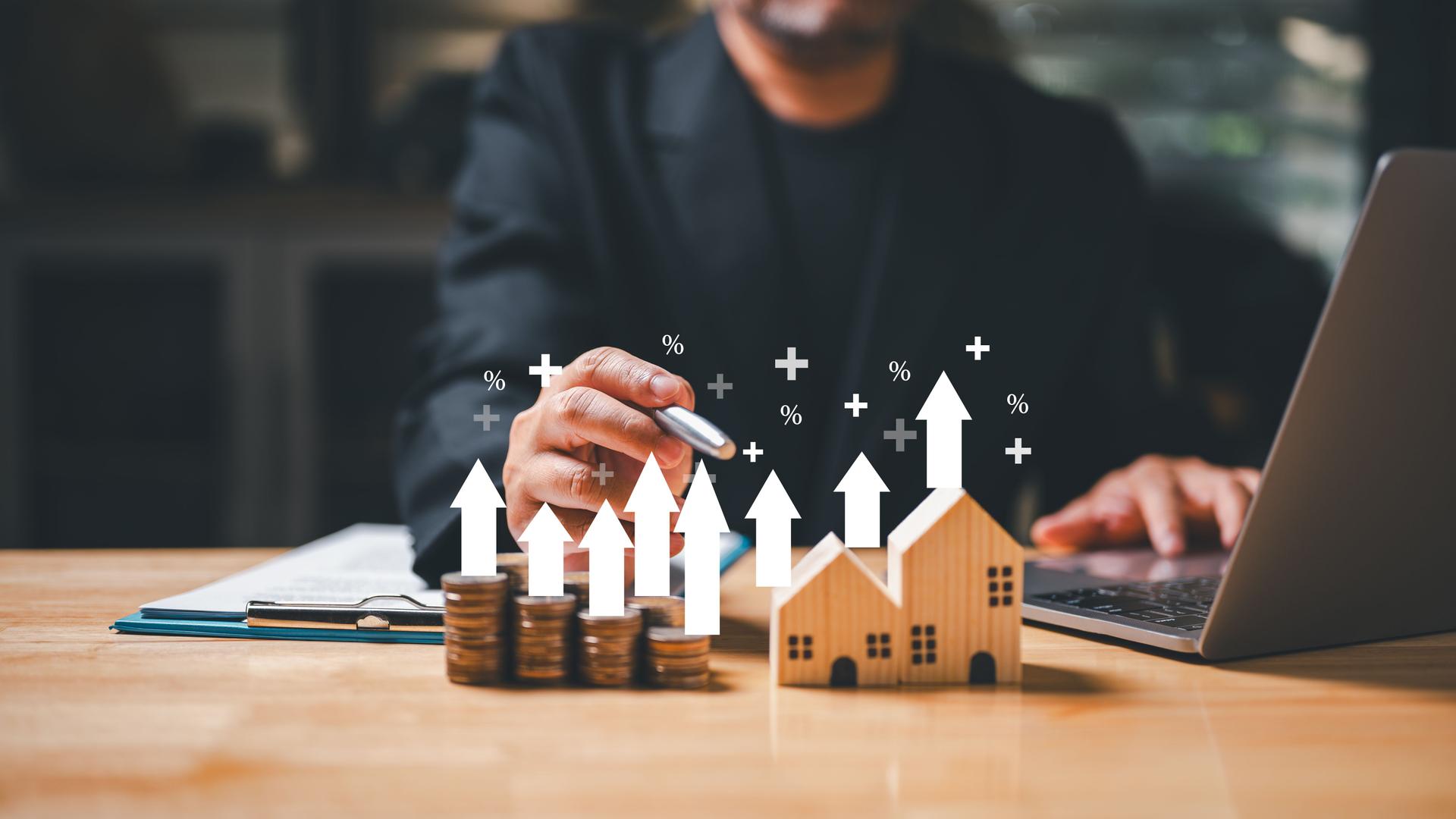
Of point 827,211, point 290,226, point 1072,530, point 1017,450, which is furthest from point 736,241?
point 290,226

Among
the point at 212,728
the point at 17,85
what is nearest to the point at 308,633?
the point at 212,728

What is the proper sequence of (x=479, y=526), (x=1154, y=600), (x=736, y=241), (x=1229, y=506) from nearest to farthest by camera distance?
(x=479, y=526), (x=1154, y=600), (x=1229, y=506), (x=736, y=241)

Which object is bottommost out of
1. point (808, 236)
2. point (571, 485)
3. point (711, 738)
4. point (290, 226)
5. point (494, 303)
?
point (711, 738)

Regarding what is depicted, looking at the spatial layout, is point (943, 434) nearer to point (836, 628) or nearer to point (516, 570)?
point (836, 628)

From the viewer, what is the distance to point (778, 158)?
4.26 ft

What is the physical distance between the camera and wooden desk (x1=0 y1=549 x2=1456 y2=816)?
39 cm

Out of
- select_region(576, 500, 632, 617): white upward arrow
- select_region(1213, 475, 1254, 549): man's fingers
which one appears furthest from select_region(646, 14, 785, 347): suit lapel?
select_region(576, 500, 632, 617): white upward arrow

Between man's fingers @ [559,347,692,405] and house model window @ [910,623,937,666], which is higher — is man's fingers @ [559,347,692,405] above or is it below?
above

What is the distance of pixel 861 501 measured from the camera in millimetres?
578

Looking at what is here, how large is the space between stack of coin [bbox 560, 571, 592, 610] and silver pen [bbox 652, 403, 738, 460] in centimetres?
8

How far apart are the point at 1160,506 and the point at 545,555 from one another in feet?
1.81

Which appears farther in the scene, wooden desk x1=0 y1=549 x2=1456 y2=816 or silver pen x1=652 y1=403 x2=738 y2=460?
silver pen x1=652 y1=403 x2=738 y2=460

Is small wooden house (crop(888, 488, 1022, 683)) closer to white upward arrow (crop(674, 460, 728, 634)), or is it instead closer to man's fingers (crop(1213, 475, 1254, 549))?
white upward arrow (crop(674, 460, 728, 634))

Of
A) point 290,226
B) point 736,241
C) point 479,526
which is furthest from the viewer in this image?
point 290,226
